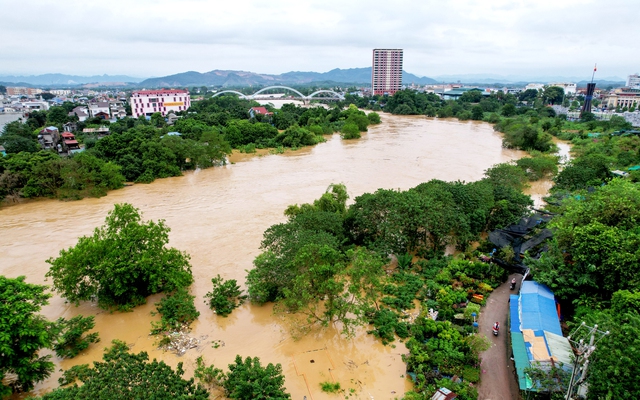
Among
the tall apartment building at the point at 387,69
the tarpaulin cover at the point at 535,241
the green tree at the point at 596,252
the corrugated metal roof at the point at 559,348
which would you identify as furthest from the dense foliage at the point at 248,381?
the tall apartment building at the point at 387,69

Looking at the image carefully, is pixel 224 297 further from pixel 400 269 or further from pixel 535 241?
pixel 535 241

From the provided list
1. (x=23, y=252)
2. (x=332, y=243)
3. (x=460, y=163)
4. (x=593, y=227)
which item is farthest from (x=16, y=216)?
(x=460, y=163)

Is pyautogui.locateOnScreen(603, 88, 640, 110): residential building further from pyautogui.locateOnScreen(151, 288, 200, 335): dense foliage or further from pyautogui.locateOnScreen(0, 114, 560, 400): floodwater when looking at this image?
pyautogui.locateOnScreen(151, 288, 200, 335): dense foliage

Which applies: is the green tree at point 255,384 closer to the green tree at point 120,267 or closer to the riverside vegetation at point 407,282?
the riverside vegetation at point 407,282

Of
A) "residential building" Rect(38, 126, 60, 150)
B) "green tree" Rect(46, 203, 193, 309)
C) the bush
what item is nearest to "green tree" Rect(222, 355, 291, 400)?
"green tree" Rect(46, 203, 193, 309)

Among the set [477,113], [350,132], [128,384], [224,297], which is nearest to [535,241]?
[224,297]

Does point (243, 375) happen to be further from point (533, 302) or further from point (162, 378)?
point (533, 302)
